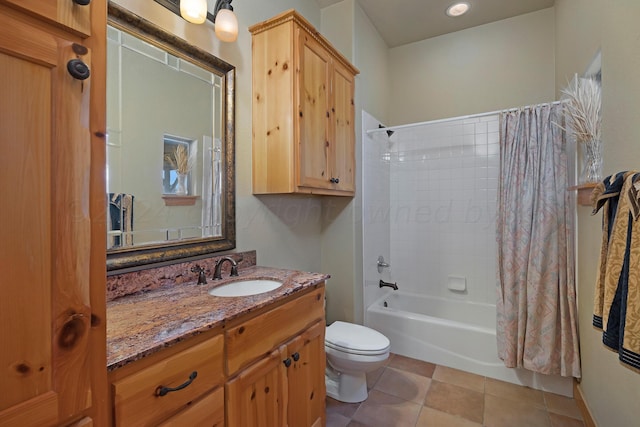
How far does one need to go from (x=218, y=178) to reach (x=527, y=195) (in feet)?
6.68

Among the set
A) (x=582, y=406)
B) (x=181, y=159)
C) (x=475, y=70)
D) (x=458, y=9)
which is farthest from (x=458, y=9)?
(x=582, y=406)

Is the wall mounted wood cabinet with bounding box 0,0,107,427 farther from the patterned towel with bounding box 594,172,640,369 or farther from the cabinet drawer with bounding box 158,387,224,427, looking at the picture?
the patterned towel with bounding box 594,172,640,369

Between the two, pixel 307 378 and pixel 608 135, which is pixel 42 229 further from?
pixel 608 135

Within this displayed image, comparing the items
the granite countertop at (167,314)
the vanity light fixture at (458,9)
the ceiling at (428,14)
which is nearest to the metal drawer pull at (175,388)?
the granite countertop at (167,314)

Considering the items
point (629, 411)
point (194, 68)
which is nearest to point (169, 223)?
point (194, 68)

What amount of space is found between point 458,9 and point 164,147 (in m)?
2.70

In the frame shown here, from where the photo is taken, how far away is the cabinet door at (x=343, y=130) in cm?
212

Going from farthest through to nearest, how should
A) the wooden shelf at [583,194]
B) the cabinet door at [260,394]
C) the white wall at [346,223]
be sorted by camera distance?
1. the white wall at [346,223]
2. the wooden shelf at [583,194]
3. the cabinet door at [260,394]

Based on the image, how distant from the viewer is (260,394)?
115 centimetres

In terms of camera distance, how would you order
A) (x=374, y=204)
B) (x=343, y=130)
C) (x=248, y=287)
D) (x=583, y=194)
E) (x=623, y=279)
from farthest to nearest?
(x=374, y=204) → (x=343, y=130) → (x=583, y=194) → (x=248, y=287) → (x=623, y=279)

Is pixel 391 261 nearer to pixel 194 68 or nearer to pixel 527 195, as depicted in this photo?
pixel 527 195

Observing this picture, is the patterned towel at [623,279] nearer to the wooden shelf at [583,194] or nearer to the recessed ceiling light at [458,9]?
the wooden shelf at [583,194]

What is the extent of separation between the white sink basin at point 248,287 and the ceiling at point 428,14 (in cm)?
229

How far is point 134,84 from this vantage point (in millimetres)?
1275
